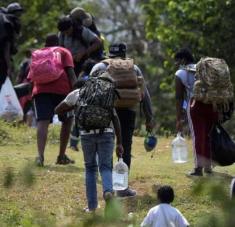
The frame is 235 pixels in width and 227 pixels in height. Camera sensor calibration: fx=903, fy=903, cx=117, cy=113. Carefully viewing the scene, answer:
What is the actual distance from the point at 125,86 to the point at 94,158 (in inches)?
37.2

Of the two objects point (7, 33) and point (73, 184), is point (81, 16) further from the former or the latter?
point (73, 184)

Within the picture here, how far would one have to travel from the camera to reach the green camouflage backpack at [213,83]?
8883 mm

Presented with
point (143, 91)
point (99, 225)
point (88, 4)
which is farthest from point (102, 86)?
point (88, 4)

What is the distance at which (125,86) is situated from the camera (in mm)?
8211

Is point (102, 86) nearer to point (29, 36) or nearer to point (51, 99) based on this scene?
point (51, 99)

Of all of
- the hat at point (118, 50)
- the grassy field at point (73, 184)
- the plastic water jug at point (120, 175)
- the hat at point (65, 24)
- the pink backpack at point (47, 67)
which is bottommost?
→ the grassy field at point (73, 184)

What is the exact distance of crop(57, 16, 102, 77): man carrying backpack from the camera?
10.9 meters

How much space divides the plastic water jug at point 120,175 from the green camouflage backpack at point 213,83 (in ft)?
4.45

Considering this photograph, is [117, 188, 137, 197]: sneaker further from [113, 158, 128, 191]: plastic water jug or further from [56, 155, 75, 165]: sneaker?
[56, 155, 75, 165]: sneaker

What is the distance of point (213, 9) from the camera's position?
73.9 ft

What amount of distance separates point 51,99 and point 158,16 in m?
17.3

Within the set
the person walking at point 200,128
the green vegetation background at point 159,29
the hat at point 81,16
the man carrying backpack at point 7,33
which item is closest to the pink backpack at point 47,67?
the hat at point 81,16

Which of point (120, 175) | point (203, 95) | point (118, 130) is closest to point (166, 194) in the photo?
point (118, 130)

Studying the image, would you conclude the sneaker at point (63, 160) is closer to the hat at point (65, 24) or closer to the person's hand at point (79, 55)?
the person's hand at point (79, 55)
